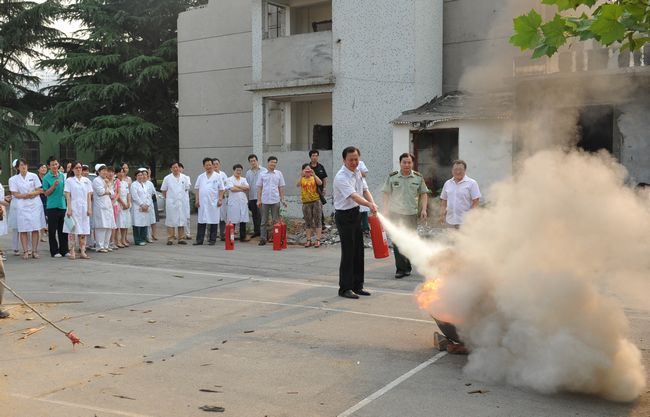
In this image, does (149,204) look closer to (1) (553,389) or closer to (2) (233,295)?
(2) (233,295)

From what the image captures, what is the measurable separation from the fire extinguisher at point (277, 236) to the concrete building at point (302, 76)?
18.4 feet

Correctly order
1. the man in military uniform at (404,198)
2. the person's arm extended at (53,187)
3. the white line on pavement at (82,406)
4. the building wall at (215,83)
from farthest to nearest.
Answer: the building wall at (215,83) → the person's arm extended at (53,187) → the man in military uniform at (404,198) → the white line on pavement at (82,406)

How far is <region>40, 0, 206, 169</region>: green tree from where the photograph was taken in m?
27.9

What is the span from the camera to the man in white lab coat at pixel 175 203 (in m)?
15.4

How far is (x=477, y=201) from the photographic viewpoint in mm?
9164

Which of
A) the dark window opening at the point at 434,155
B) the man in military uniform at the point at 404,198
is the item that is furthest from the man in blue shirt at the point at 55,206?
the dark window opening at the point at 434,155

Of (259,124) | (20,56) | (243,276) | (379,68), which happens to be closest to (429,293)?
(243,276)

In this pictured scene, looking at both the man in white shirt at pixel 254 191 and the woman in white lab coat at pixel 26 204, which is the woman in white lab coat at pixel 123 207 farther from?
the man in white shirt at pixel 254 191

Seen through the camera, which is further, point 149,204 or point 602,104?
point 149,204

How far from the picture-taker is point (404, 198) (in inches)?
396

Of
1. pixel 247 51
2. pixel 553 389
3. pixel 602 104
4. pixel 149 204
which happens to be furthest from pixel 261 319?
pixel 247 51

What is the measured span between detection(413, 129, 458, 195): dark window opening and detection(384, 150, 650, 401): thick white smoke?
40.7 ft

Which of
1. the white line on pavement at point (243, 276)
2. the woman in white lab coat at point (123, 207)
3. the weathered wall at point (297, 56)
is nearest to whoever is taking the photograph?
the white line on pavement at point (243, 276)

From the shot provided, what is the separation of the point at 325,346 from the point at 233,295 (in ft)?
9.45
